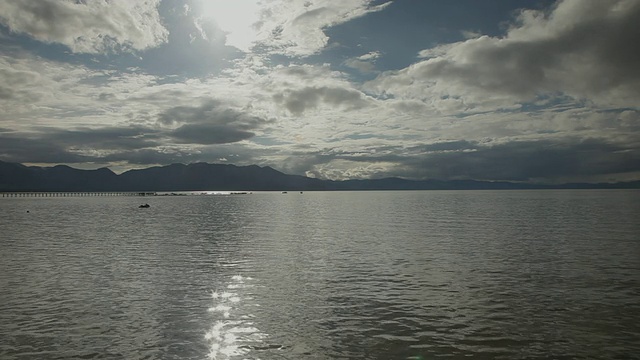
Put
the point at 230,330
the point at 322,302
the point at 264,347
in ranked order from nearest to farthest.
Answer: the point at 264,347, the point at 230,330, the point at 322,302

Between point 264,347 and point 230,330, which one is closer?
point 264,347

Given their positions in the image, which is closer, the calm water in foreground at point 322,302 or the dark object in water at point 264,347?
the dark object in water at point 264,347

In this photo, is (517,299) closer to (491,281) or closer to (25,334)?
(491,281)

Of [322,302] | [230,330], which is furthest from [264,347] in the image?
[322,302]

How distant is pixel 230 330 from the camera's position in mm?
23234

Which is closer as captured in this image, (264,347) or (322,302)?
(264,347)

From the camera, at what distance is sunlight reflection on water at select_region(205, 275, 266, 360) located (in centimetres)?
2027

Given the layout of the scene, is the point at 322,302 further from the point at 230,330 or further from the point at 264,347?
the point at 264,347

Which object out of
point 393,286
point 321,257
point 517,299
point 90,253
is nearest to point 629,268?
point 517,299

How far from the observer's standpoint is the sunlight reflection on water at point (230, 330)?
20.3 metres

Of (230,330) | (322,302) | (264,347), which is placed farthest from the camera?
(322,302)

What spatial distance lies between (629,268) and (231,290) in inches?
1427

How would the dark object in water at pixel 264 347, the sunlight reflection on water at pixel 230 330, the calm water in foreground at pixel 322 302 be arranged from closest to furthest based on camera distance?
the sunlight reflection on water at pixel 230 330 → the dark object in water at pixel 264 347 → the calm water in foreground at pixel 322 302

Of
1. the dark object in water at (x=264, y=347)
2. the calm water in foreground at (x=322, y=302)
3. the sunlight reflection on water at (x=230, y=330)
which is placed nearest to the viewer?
the sunlight reflection on water at (x=230, y=330)
